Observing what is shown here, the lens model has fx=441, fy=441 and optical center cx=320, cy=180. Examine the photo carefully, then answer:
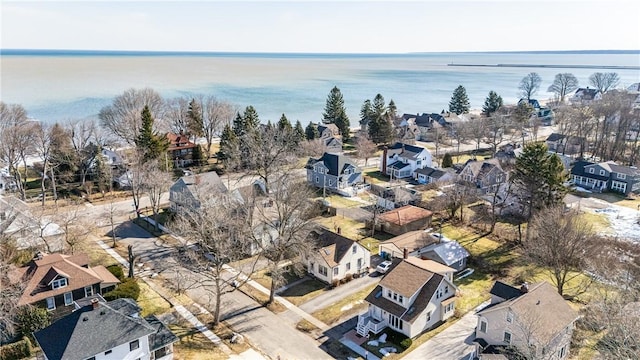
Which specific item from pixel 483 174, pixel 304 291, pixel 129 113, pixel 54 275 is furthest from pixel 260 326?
pixel 129 113

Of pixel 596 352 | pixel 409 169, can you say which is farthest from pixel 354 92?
pixel 596 352

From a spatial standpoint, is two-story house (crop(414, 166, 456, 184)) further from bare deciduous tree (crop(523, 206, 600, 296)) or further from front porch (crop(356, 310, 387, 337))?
front porch (crop(356, 310, 387, 337))

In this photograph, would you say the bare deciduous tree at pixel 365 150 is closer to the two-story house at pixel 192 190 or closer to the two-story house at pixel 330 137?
the two-story house at pixel 330 137

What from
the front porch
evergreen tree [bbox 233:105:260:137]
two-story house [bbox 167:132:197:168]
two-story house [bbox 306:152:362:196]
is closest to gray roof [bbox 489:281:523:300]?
the front porch

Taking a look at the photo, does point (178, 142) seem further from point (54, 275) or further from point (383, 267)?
point (383, 267)

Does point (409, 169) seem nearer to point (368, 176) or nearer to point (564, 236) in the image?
point (368, 176)

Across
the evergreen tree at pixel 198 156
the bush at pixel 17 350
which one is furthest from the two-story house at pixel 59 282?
the evergreen tree at pixel 198 156
